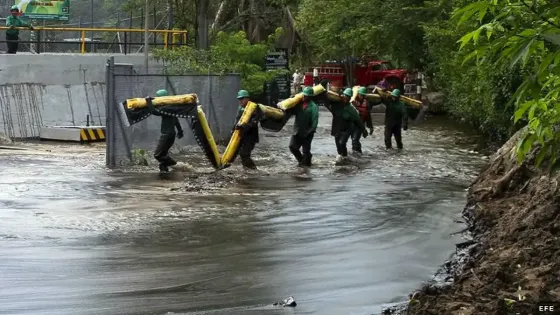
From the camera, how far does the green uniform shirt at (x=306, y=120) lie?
1881 cm

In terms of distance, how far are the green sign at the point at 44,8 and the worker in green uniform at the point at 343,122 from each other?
18.2 metres

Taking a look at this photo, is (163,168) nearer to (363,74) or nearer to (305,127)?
(305,127)

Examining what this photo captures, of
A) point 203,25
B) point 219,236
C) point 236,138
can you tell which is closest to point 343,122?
point 236,138

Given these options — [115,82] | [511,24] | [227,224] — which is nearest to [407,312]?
[511,24]

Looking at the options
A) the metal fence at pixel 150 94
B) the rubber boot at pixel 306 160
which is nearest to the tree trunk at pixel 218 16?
the metal fence at pixel 150 94

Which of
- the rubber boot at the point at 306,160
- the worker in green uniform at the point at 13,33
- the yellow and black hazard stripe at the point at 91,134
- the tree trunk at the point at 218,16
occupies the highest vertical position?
the tree trunk at the point at 218,16

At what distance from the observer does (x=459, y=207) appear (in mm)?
13727

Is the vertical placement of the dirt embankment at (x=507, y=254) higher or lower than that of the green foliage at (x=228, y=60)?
lower

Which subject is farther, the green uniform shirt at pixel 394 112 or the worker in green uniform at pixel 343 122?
the green uniform shirt at pixel 394 112

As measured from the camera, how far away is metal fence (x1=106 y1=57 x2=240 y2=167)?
18.1 m

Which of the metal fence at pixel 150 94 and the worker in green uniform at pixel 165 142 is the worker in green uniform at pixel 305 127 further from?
the metal fence at pixel 150 94

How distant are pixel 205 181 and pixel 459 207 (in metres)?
4.50

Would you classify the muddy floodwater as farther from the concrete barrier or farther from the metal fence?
the concrete barrier

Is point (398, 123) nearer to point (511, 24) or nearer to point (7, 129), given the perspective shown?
Answer: point (7, 129)
